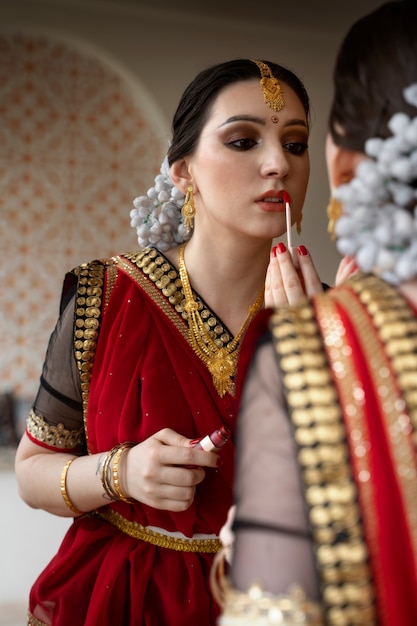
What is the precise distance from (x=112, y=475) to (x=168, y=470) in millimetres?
110

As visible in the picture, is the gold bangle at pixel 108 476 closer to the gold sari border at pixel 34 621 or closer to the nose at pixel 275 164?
the gold sari border at pixel 34 621

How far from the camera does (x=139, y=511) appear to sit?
4.03 feet

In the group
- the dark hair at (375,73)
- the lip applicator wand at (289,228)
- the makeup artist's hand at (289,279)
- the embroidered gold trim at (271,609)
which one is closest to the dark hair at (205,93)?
the lip applicator wand at (289,228)

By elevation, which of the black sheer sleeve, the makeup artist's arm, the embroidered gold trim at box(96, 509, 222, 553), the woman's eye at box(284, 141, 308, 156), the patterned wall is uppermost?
the patterned wall

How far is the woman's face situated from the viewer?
1.27 m

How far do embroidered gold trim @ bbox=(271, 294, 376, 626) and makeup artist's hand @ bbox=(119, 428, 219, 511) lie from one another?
56 centimetres

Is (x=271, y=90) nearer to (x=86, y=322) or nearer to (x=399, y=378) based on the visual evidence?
(x=86, y=322)

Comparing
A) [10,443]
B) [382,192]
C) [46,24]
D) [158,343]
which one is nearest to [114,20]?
[46,24]

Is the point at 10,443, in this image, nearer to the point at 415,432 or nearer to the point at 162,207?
the point at 162,207

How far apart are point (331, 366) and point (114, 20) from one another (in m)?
3.34

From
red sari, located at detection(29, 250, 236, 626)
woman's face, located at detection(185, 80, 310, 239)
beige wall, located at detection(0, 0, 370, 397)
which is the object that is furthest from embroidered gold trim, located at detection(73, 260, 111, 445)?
beige wall, located at detection(0, 0, 370, 397)

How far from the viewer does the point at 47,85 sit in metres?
3.49

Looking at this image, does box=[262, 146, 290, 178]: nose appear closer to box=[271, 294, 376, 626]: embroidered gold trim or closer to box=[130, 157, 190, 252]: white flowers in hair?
box=[130, 157, 190, 252]: white flowers in hair

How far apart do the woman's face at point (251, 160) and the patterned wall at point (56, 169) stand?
7.25 feet
